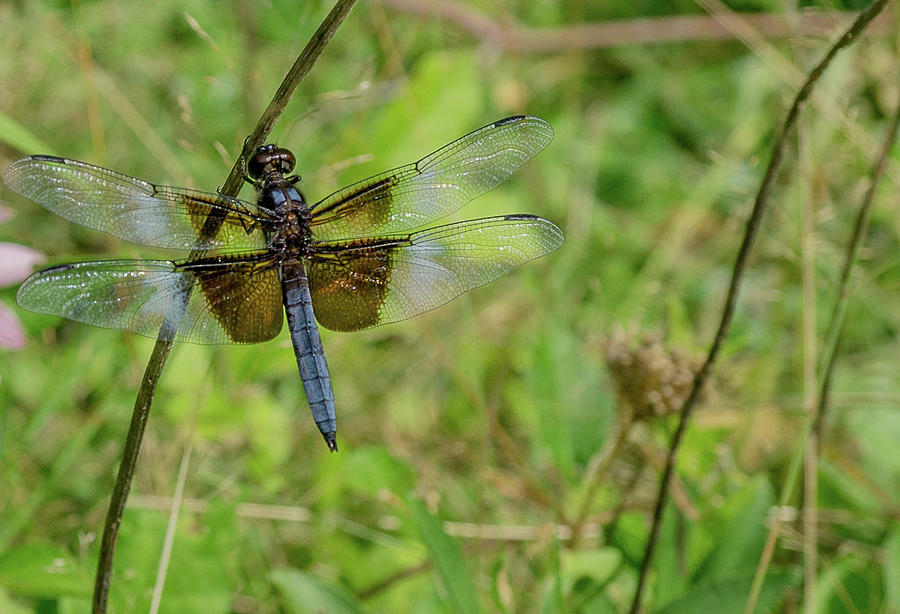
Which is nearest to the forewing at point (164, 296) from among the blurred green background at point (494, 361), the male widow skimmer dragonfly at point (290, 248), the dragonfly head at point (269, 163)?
the male widow skimmer dragonfly at point (290, 248)

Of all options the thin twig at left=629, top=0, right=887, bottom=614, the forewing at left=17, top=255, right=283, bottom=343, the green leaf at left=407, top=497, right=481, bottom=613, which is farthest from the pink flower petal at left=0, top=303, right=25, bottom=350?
the thin twig at left=629, top=0, right=887, bottom=614

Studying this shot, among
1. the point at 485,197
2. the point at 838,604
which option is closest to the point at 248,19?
the point at 485,197

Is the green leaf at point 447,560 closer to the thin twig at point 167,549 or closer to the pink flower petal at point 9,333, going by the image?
the thin twig at point 167,549

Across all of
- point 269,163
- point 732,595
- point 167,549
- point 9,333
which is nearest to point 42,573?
point 167,549

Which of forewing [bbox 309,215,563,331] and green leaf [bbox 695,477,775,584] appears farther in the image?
green leaf [bbox 695,477,775,584]

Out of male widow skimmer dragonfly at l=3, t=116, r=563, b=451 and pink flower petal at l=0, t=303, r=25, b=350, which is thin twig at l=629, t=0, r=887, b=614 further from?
pink flower petal at l=0, t=303, r=25, b=350

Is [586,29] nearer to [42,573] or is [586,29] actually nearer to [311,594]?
[311,594]

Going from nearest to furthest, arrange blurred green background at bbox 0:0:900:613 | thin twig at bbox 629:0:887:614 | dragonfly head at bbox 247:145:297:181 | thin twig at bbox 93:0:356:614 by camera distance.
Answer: thin twig at bbox 93:0:356:614
thin twig at bbox 629:0:887:614
dragonfly head at bbox 247:145:297:181
blurred green background at bbox 0:0:900:613

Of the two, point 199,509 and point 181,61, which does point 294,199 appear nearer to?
point 199,509
